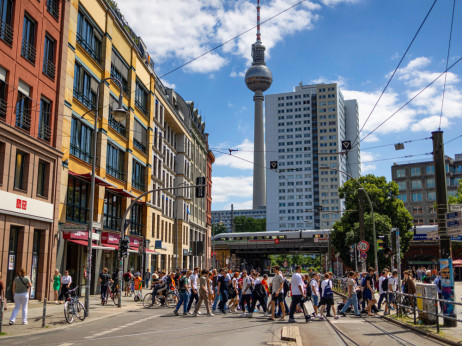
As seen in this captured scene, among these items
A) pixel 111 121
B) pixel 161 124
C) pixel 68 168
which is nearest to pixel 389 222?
pixel 161 124

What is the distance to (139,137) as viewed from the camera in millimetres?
40219

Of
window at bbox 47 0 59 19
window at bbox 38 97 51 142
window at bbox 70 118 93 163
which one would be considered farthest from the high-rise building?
window at bbox 38 97 51 142

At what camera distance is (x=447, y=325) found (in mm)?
13898

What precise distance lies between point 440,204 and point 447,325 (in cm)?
357

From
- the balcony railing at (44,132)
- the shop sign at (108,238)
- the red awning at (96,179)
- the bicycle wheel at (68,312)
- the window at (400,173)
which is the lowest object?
the bicycle wheel at (68,312)

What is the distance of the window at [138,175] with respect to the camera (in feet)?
128

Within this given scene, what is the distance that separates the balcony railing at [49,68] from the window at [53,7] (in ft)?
8.15

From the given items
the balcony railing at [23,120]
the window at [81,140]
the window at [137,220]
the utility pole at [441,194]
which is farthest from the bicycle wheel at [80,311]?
the window at [137,220]

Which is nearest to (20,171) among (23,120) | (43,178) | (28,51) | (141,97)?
(43,178)

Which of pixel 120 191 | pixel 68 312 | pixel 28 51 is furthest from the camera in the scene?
pixel 120 191

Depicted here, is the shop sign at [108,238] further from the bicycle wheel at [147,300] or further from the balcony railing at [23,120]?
the balcony railing at [23,120]

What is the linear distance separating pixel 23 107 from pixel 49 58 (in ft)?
12.9

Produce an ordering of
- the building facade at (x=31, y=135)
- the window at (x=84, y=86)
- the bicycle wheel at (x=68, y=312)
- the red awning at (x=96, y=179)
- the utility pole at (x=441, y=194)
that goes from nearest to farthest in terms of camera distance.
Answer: the utility pole at (x=441, y=194)
the bicycle wheel at (x=68, y=312)
the building facade at (x=31, y=135)
the red awning at (x=96, y=179)
the window at (x=84, y=86)

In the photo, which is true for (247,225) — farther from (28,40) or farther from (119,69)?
(28,40)
